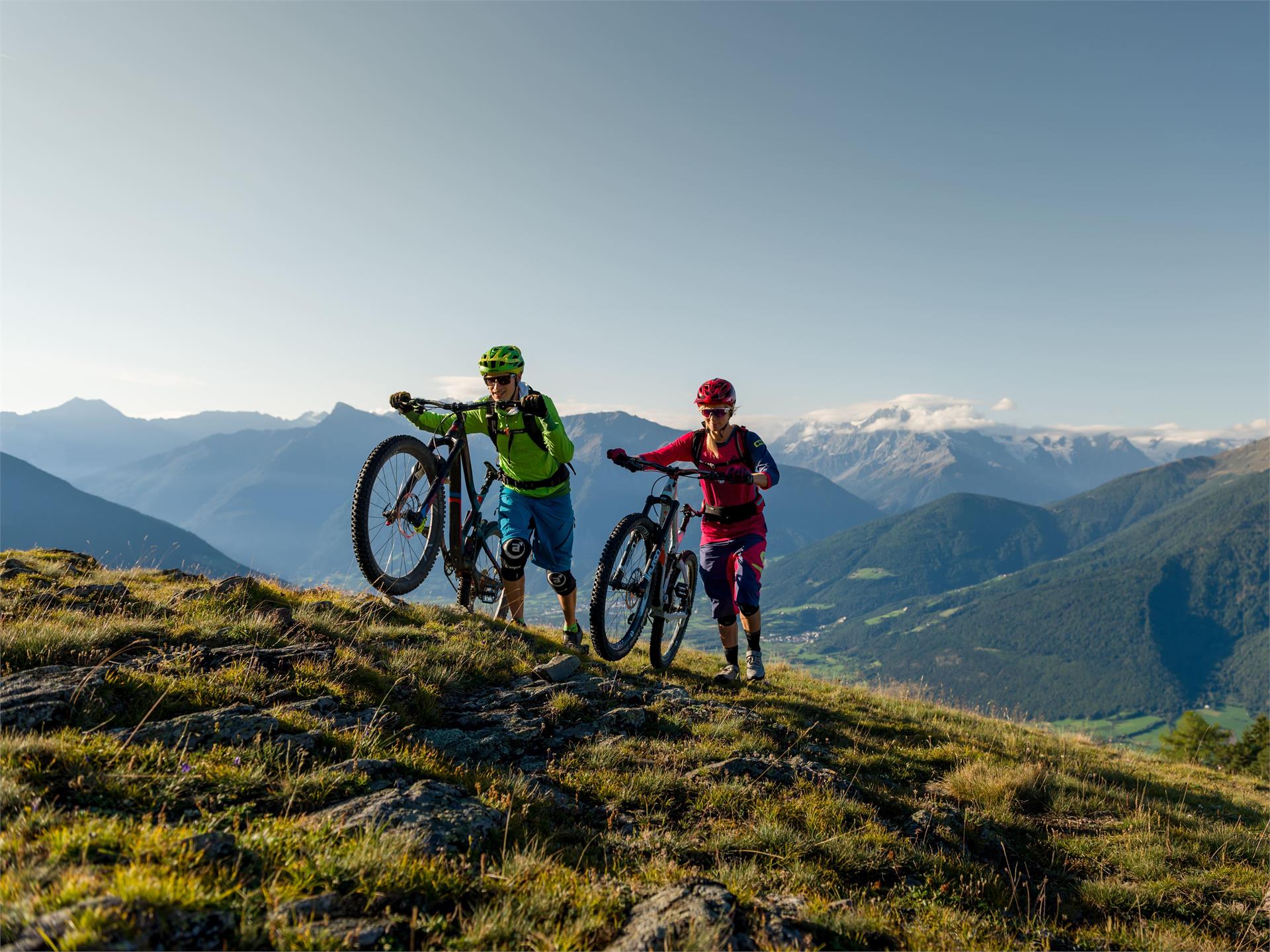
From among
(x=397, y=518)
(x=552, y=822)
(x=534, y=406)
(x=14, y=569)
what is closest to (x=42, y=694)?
(x=552, y=822)

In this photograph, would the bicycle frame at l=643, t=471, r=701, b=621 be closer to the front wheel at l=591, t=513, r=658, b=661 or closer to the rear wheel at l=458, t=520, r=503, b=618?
the front wheel at l=591, t=513, r=658, b=661

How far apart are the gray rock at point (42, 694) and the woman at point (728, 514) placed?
6.55 metres

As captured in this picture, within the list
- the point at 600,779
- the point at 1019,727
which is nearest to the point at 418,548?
the point at 600,779

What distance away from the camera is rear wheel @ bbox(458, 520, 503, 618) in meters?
9.76

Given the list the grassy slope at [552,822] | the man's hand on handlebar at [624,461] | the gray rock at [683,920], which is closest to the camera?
the grassy slope at [552,822]

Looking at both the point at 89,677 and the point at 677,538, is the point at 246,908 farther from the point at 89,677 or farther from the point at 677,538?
the point at 677,538

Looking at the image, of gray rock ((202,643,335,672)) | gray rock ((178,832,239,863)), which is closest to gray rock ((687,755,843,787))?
gray rock ((178,832,239,863))

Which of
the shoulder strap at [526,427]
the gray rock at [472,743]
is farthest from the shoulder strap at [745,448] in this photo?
the gray rock at [472,743]

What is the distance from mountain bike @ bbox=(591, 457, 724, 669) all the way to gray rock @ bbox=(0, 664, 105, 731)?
5.44 m

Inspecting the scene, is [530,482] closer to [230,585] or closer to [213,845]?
[230,585]

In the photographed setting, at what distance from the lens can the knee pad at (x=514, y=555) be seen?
364 inches

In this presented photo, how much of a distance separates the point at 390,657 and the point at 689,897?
478 cm

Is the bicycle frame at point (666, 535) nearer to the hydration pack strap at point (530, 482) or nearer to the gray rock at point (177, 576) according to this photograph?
the hydration pack strap at point (530, 482)

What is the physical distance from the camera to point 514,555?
9242 mm
